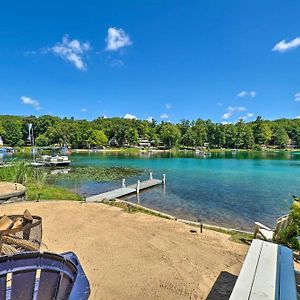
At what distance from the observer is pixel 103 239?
7.10 m

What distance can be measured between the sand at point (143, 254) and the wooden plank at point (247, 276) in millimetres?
1237

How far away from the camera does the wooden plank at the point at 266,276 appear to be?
2.69 meters

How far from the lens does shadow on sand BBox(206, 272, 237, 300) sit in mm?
4449

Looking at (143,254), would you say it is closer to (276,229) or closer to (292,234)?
(292,234)

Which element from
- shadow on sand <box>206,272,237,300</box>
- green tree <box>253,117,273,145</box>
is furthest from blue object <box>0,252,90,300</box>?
green tree <box>253,117,273,145</box>

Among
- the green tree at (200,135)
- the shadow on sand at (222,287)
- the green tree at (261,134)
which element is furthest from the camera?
the green tree at (261,134)

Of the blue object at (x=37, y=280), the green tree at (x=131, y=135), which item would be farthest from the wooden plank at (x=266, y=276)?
the green tree at (x=131, y=135)

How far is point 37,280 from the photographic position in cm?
239

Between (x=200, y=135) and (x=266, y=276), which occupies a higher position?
(x=200, y=135)

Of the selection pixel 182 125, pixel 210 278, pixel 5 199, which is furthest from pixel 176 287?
pixel 182 125

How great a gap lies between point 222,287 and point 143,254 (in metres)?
2.01

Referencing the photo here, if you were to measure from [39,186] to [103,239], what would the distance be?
1070cm

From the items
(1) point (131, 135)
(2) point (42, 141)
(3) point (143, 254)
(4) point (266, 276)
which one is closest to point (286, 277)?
(4) point (266, 276)

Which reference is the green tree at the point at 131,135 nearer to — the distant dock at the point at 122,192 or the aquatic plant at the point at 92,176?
the aquatic plant at the point at 92,176
